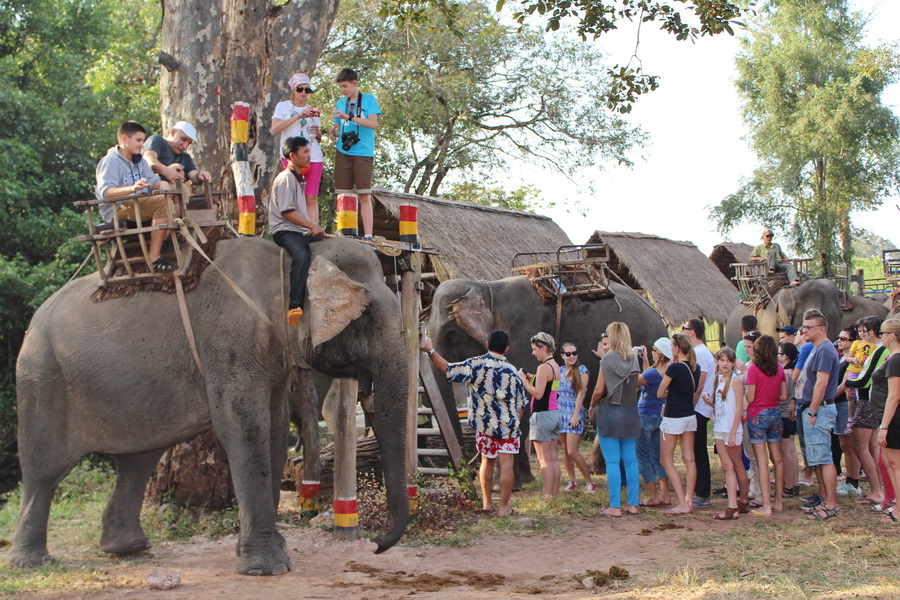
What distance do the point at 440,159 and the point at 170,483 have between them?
17204 mm

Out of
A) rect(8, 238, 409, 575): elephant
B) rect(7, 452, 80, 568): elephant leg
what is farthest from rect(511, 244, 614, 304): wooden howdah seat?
rect(7, 452, 80, 568): elephant leg

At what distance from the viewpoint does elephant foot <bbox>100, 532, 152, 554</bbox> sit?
7.09 metres

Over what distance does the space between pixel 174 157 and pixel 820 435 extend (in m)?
6.41

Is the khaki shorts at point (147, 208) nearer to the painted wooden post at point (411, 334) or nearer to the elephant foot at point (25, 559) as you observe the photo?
the painted wooden post at point (411, 334)

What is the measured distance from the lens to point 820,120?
3127 centimetres

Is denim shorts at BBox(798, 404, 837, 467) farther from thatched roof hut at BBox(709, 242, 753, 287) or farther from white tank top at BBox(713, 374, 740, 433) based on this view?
thatched roof hut at BBox(709, 242, 753, 287)

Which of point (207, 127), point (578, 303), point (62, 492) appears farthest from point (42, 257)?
point (578, 303)

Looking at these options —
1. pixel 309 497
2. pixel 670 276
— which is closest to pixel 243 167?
pixel 309 497

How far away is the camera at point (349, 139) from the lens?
320 inches

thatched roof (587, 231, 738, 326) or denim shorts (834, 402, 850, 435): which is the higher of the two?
thatched roof (587, 231, 738, 326)

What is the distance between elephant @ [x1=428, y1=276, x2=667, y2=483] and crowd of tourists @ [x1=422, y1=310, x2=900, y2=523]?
5.59ft

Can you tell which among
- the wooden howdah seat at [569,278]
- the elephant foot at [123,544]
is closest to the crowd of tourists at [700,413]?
the wooden howdah seat at [569,278]

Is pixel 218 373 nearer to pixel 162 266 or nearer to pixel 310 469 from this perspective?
pixel 162 266

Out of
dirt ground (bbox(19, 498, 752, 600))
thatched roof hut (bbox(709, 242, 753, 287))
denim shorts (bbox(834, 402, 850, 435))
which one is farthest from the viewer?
thatched roof hut (bbox(709, 242, 753, 287))
